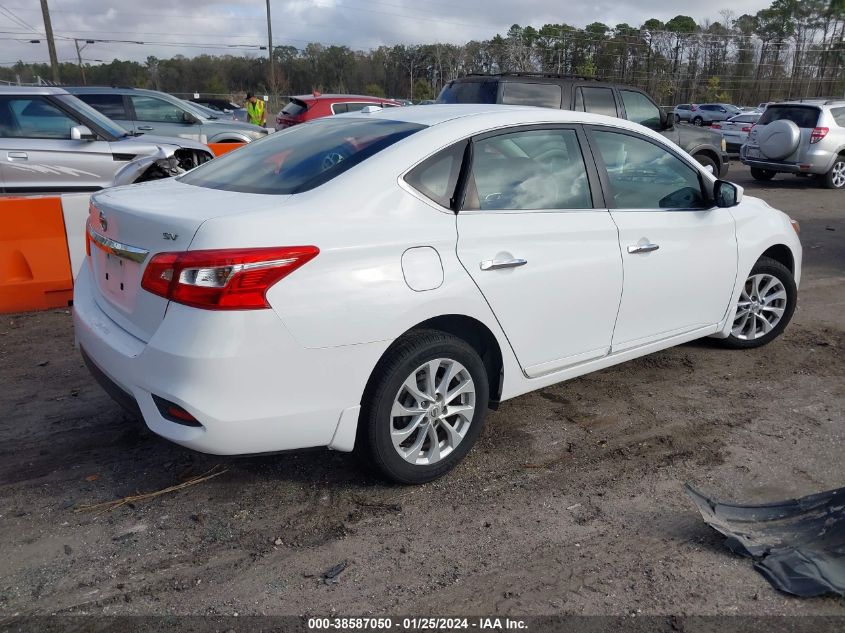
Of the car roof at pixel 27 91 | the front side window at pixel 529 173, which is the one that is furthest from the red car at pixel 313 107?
the front side window at pixel 529 173

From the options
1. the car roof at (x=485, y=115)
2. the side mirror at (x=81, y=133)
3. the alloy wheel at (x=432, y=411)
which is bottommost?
the alloy wheel at (x=432, y=411)

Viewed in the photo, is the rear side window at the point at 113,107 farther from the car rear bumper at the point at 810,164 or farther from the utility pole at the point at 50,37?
the utility pole at the point at 50,37

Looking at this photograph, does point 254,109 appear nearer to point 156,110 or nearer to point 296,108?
point 296,108

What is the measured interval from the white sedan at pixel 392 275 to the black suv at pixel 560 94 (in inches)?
223

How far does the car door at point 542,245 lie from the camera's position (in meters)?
3.38

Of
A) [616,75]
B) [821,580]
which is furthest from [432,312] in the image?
[616,75]

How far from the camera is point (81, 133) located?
327 inches

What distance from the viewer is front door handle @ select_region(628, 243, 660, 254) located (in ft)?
12.9

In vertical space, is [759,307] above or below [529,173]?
below

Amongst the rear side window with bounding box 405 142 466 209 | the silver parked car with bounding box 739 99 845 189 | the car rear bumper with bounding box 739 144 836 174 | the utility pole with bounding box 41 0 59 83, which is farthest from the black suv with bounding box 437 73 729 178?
the utility pole with bounding box 41 0 59 83

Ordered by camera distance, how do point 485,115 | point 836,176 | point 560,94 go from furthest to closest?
point 836,176
point 560,94
point 485,115

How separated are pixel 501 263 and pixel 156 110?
11855mm

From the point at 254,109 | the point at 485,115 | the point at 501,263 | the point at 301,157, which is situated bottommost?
the point at 254,109

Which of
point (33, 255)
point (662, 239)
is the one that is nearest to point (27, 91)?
point (33, 255)
